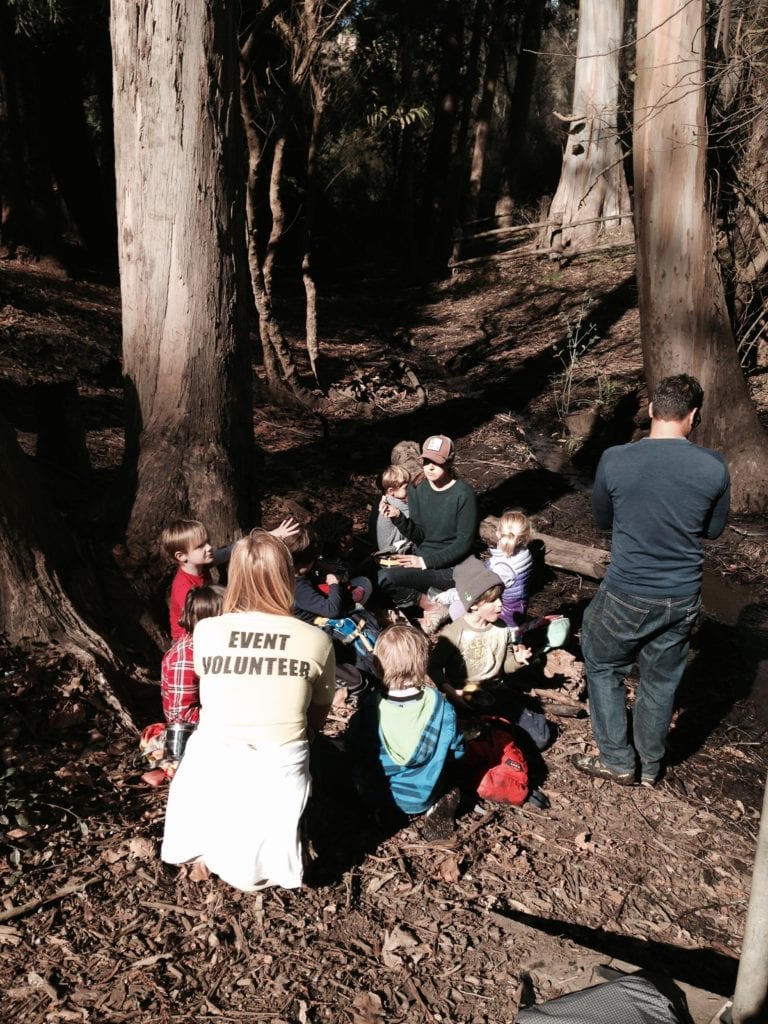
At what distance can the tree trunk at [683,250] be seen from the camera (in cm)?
805

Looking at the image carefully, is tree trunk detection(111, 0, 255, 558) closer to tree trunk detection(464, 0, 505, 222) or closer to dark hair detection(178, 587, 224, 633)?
dark hair detection(178, 587, 224, 633)

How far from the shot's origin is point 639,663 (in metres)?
4.43

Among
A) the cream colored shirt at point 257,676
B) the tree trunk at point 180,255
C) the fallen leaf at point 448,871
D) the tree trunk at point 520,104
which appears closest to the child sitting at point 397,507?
the tree trunk at point 180,255

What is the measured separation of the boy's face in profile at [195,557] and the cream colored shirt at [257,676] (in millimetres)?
1642

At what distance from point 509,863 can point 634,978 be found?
1.08 metres

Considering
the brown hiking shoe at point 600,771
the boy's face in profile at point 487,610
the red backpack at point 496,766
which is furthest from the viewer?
the boy's face in profile at point 487,610

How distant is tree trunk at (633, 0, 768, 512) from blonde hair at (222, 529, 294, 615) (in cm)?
638

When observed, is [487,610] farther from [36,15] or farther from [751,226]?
[36,15]

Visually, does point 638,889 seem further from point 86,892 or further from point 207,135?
point 207,135

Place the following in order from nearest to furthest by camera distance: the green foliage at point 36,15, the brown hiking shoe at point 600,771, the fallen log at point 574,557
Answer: the brown hiking shoe at point 600,771 → the fallen log at point 574,557 → the green foliage at point 36,15

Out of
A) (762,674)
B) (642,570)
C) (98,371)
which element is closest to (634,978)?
(642,570)

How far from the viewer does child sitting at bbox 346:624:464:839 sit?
13.0 feet

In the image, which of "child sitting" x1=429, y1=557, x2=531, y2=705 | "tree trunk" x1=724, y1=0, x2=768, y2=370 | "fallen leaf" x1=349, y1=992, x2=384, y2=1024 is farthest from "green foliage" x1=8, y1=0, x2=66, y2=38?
"fallen leaf" x1=349, y1=992, x2=384, y2=1024

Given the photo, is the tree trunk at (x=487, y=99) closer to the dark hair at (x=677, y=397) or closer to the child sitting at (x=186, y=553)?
the child sitting at (x=186, y=553)
